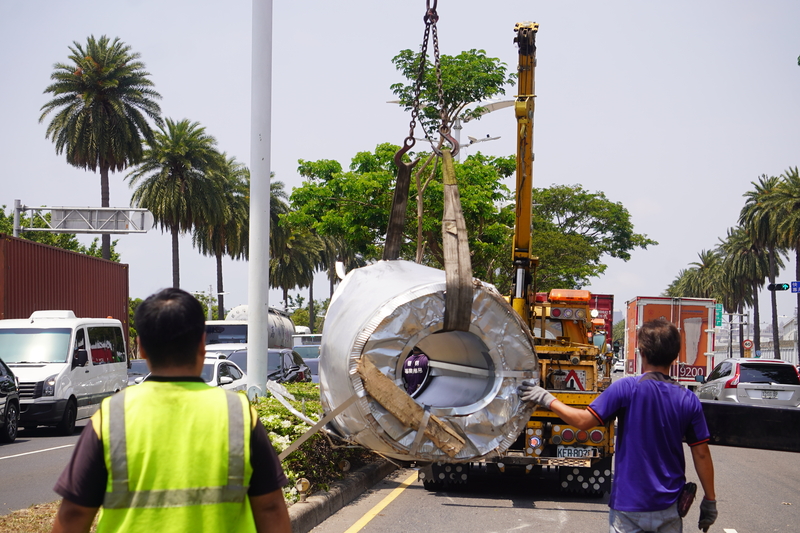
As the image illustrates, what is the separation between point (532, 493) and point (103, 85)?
36469mm

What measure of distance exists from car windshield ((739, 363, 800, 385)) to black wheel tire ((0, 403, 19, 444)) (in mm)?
14483

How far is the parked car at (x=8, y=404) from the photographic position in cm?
1445

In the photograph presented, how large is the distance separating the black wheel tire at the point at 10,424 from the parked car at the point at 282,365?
176 inches

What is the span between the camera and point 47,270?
76.8 feet

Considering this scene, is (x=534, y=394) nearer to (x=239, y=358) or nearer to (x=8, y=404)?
(x=8, y=404)

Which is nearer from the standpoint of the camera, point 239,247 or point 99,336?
point 99,336

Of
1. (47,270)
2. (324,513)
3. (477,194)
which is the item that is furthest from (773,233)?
(324,513)

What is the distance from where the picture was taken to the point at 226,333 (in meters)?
25.6

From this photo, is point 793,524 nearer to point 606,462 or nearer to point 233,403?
point 606,462

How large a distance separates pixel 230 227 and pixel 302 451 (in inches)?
1708

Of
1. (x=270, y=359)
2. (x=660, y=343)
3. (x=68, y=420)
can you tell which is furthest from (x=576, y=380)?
(x=68, y=420)

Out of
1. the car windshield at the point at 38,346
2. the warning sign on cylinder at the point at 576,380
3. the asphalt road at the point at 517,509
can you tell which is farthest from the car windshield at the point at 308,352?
the warning sign on cylinder at the point at 576,380

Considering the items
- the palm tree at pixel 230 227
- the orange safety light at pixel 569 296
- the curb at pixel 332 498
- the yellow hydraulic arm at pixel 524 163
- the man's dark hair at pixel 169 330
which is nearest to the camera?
the man's dark hair at pixel 169 330

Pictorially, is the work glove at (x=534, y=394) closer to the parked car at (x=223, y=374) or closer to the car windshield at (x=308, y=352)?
the parked car at (x=223, y=374)
